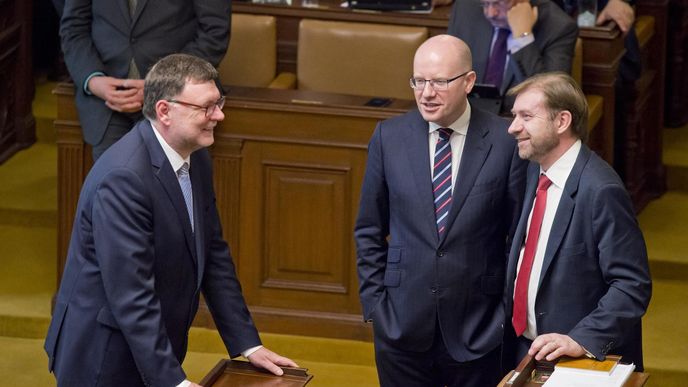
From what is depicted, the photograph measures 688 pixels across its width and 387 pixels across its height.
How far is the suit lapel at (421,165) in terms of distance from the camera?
4094 millimetres

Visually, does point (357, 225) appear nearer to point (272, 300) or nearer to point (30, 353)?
point (272, 300)

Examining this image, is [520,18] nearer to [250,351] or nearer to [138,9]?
[138,9]

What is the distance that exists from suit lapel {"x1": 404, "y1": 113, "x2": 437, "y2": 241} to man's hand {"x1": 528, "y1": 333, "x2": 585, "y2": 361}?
0.64m

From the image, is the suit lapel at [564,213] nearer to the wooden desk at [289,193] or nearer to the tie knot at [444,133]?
the tie knot at [444,133]

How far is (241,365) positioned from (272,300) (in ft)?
6.90

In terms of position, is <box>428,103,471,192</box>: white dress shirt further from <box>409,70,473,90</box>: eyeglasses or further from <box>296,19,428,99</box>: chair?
<box>296,19,428,99</box>: chair

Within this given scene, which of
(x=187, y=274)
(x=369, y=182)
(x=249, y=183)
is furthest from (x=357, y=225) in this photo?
(x=249, y=183)

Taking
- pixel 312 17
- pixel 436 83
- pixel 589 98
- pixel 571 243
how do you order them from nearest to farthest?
1. pixel 571 243
2. pixel 436 83
3. pixel 589 98
4. pixel 312 17

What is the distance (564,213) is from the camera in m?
3.73

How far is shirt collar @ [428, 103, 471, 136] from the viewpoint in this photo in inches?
162

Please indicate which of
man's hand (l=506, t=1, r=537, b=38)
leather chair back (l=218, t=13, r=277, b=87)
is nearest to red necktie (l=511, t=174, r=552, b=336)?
man's hand (l=506, t=1, r=537, b=38)

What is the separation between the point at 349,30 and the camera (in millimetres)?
6418

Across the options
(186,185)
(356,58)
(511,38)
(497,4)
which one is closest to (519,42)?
(511,38)

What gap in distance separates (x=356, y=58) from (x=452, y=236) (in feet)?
8.01
